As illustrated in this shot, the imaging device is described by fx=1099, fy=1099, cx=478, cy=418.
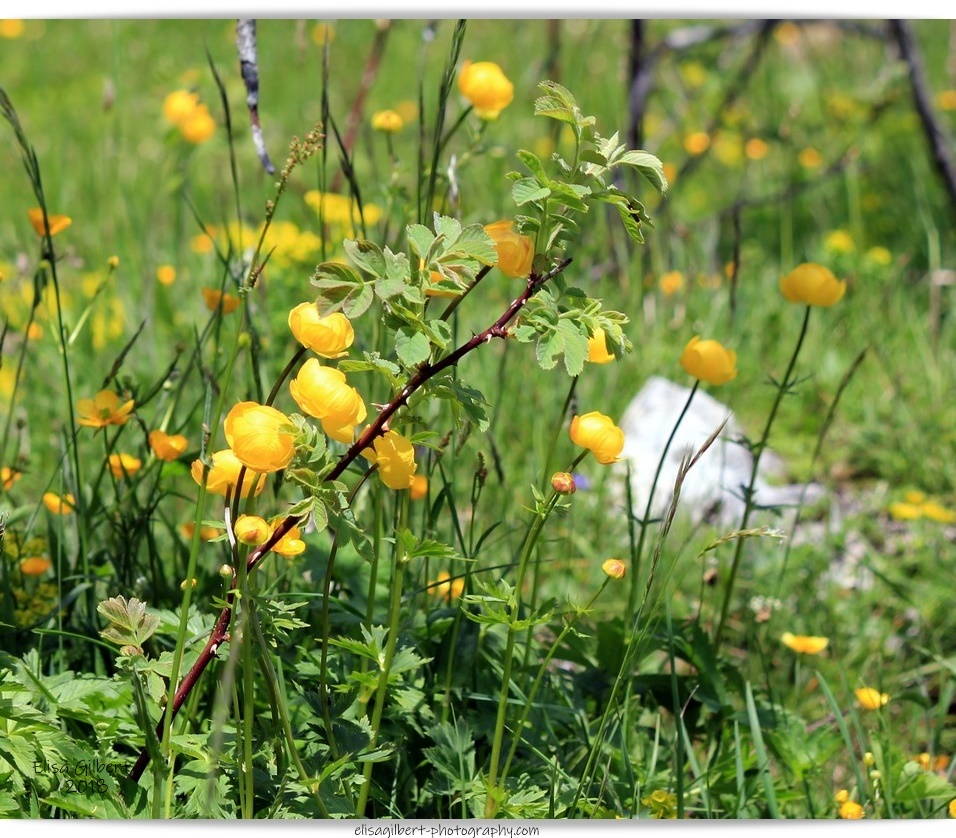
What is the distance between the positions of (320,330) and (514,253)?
26cm

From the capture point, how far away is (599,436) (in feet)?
4.42

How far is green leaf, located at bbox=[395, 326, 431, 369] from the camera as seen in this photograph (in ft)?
3.81

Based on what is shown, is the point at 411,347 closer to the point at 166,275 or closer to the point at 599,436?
the point at 599,436

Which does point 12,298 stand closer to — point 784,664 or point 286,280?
point 286,280

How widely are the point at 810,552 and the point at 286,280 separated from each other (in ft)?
5.02

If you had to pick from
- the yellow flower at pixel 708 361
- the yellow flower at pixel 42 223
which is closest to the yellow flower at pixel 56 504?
the yellow flower at pixel 42 223

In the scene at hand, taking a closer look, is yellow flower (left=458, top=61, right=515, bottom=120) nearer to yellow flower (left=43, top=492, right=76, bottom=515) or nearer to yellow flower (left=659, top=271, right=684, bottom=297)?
yellow flower (left=43, top=492, right=76, bottom=515)

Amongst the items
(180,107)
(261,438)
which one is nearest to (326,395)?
(261,438)

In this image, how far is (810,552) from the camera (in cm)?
242

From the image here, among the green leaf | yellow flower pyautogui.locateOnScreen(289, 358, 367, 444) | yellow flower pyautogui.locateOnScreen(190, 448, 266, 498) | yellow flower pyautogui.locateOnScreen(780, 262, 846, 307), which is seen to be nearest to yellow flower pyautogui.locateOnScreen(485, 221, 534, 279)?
the green leaf

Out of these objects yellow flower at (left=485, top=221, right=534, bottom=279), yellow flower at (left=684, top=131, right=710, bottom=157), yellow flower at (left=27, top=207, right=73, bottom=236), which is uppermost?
yellow flower at (left=684, top=131, right=710, bottom=157)

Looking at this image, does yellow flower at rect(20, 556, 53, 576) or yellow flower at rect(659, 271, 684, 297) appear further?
yellow flower at rect(659, 271, 684, 297)

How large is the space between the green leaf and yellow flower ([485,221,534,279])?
0.16 meters

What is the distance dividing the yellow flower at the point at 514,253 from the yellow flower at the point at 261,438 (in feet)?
1.11
